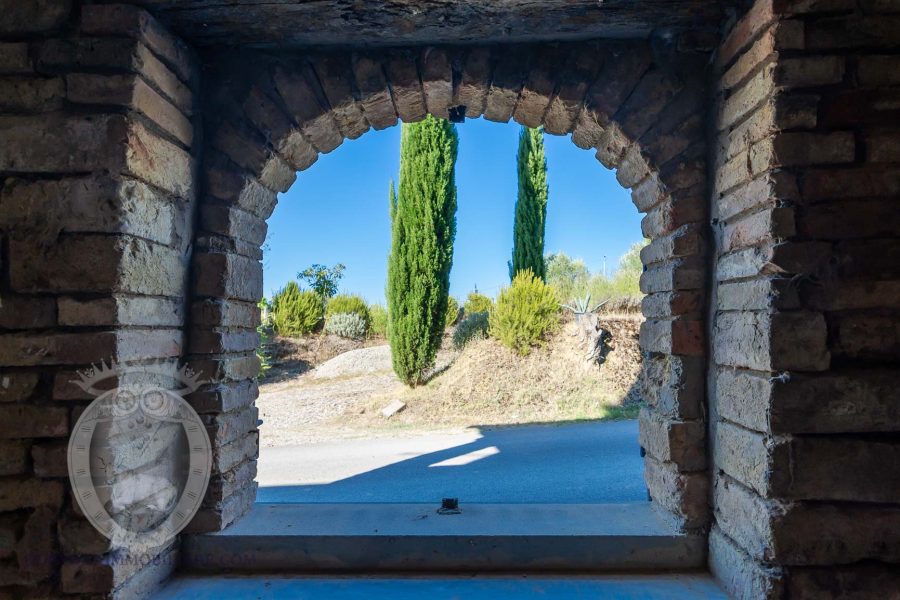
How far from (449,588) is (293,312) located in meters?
11.0

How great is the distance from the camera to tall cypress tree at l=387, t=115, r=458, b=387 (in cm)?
865

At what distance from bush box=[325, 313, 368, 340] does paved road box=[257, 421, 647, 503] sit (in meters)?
7.17

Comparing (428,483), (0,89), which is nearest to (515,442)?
(428,483)

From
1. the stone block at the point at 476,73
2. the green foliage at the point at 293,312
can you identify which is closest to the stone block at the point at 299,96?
the stone block at the point at 476,73

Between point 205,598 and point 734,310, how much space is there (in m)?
2.03

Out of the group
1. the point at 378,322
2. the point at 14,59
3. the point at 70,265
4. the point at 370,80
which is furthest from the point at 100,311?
the point at 378,322

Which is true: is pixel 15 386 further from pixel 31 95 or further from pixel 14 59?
pixel 14 59

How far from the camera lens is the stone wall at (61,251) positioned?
154cm

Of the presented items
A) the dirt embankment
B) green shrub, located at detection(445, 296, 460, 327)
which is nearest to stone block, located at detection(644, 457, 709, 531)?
the dirt embankment

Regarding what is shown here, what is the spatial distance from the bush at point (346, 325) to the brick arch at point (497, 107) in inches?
414

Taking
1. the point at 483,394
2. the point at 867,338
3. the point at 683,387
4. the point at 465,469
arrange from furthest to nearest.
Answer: the point at 483,394 < the point at 465,469 < the point at 683,387 < the point at 867,338

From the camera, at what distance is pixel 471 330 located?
372 inches

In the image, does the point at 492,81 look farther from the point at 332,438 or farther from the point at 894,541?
→ the point at 332,438

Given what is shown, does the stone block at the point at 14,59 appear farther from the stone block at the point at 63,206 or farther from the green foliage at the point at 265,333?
the green foliage at the point at 265,333
